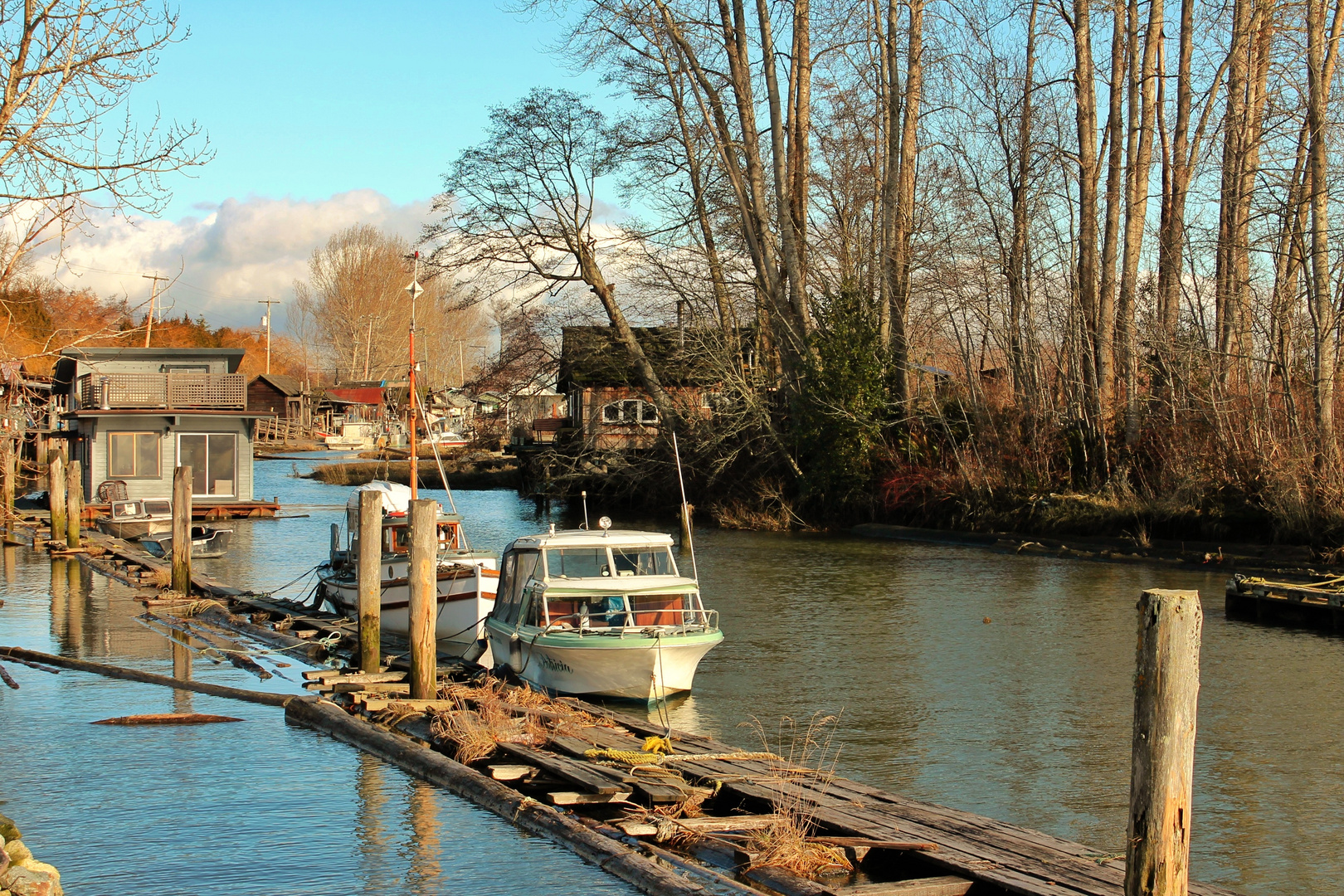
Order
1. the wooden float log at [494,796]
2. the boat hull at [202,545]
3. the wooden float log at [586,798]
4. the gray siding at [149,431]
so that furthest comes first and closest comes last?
1. the gray siding at [149,431]
2. the boat hull at [202,545]
3. the wooden float log at [586,798]
4. the wooden float log at [494,796]

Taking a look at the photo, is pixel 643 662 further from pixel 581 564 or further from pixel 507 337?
pixel 507 337

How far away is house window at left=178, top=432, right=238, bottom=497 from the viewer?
43.8 m

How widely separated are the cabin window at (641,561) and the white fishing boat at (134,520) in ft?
86.1

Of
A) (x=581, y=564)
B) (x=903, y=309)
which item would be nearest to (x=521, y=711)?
(x=581, y=564)

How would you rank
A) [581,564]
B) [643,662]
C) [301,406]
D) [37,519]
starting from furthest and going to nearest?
[301,406] < [37,519] < [581,564] < [643,662]

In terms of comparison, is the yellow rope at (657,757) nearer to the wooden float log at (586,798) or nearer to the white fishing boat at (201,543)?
the wooden float log at (586,798)

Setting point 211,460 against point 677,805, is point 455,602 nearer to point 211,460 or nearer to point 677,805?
point 677,805

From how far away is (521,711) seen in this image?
531 inches

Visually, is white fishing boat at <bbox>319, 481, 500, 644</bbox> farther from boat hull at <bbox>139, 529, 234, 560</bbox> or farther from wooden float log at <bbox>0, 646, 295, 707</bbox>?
boat hull at <bbox>139, 529, 234, 560</bbox>

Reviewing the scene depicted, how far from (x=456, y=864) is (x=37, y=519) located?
37.9 metres

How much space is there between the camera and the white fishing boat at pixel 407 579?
65.9ft

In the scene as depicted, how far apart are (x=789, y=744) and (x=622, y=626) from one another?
9.86 feet

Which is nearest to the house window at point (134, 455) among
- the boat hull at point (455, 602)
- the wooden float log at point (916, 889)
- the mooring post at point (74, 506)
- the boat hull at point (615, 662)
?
the mooring post at point (74, 506)

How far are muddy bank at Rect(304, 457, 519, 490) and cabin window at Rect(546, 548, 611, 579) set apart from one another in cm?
5446
